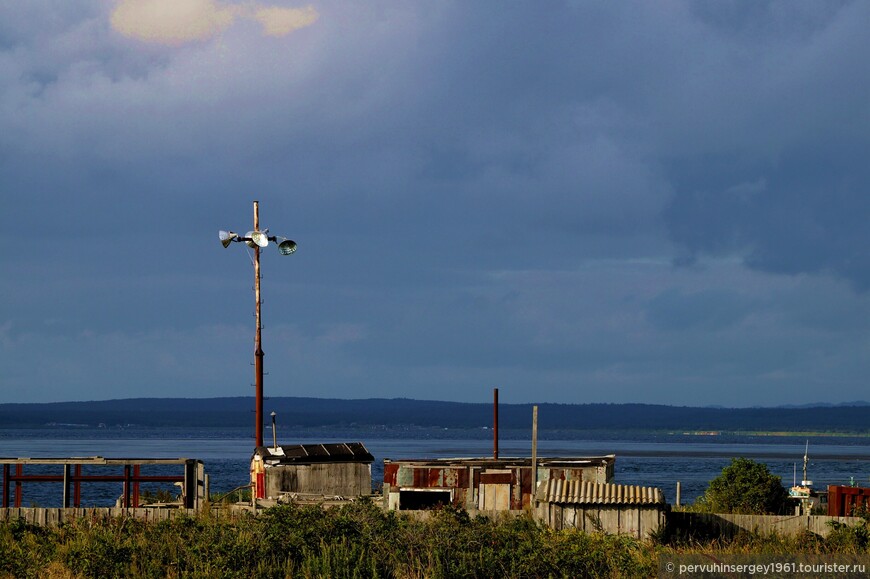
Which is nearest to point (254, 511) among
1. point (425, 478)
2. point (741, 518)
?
point (425, 478)

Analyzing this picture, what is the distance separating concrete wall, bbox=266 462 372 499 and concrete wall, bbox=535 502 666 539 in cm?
1224

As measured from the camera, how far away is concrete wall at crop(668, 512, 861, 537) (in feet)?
117

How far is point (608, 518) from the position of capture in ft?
116

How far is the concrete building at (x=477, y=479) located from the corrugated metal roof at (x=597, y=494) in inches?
388

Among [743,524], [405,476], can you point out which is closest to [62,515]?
[405,476]

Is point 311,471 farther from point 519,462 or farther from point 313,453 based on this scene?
point 519,462

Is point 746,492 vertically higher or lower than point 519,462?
lower

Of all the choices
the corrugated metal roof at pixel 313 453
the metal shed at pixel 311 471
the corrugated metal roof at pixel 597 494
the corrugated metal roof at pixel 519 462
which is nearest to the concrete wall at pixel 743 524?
the corrugated metal roof at pixel 597 494

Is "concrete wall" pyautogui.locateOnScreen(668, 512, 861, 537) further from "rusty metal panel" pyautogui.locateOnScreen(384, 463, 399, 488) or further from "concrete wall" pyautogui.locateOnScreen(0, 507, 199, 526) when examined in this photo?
"concrete wall" pyautogui.locateOnScreen(0, 507, 199, 526)

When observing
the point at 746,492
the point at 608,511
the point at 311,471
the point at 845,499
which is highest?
the point at 311,471

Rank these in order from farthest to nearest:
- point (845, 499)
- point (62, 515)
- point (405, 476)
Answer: point (405, 476), point (845, 499), point (62, 515)

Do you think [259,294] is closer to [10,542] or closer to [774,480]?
[10,542]

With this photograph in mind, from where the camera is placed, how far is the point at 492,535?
30672mm

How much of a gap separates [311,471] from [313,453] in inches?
29.4
